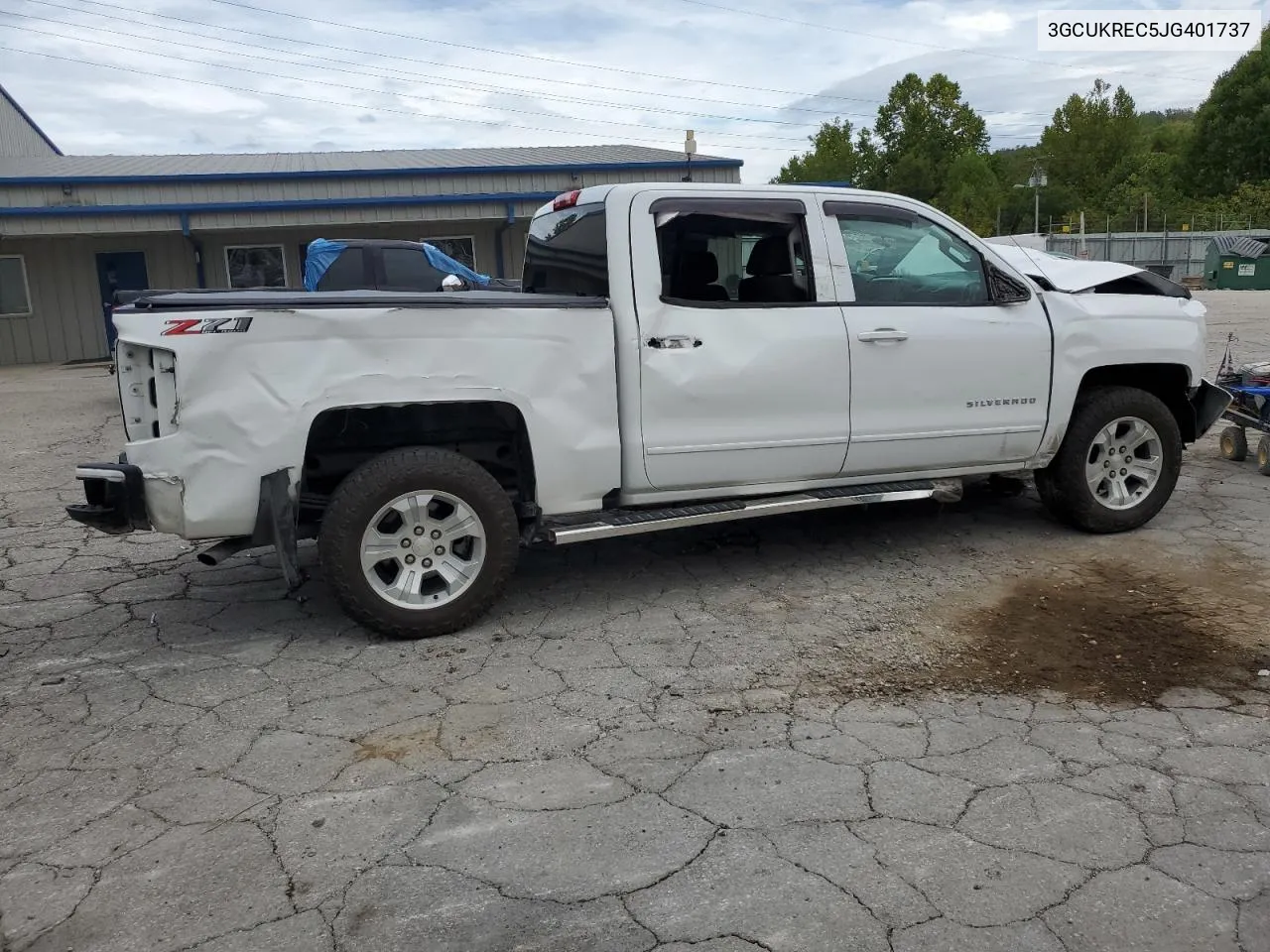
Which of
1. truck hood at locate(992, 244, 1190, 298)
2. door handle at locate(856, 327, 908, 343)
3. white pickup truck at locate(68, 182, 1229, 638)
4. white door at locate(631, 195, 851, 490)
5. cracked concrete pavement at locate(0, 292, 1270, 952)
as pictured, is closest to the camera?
cracked concrete pavement at locate(0, 292, 1270, 952)

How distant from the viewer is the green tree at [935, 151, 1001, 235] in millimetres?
62125

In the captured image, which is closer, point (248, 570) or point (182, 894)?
point (182, 894)

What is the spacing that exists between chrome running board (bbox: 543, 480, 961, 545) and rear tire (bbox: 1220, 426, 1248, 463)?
357cm

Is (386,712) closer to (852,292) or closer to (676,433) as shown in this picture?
(676,433)

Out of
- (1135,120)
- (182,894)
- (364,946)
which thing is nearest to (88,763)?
(182,894)

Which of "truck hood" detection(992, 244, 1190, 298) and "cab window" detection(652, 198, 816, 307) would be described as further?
"truck hood" detection(992, 244, 1190, 298)

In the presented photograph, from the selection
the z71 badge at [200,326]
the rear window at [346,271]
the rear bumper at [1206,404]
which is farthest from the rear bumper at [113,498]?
the rear window at [346,271]

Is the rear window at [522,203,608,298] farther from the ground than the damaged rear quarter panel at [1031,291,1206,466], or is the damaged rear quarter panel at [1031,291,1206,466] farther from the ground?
the rear window at [522,203,608,298]

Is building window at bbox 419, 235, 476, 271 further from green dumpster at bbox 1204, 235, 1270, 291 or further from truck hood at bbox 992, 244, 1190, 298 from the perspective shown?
green dumpster at bbox 1204, 235, 1270, 291

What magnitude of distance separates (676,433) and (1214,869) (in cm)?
279

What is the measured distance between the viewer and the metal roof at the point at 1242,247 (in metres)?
32.1

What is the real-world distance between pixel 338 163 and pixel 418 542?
19.9 m

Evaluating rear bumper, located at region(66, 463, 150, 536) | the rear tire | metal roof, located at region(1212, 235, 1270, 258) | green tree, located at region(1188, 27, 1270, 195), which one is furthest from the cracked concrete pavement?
green tree, located at region(1188, 27, 1270, 195)

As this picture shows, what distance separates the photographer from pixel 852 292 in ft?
16.8
